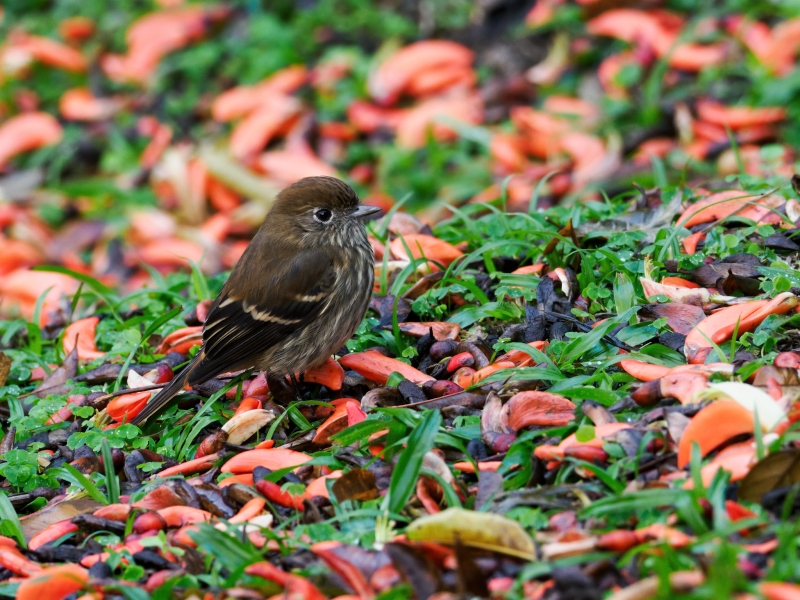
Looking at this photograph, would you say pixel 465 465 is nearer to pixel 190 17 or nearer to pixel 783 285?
pixel 783 285

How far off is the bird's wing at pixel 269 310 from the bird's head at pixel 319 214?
0.19 m

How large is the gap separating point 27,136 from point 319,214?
5.60 m

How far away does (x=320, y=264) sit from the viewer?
4.06 meters

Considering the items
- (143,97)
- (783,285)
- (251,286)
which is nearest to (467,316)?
(251,286)

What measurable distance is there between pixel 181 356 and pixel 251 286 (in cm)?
62

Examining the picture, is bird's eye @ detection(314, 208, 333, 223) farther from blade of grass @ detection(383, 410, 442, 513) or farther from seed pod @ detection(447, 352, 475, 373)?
blade of grass @ detection(383, 410, 442, 513)

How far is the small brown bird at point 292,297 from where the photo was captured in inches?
152

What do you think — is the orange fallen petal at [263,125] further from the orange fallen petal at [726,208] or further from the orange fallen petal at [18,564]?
the orange fallen petal at [18,564]

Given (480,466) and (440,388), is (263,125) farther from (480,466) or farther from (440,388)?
(480,466)

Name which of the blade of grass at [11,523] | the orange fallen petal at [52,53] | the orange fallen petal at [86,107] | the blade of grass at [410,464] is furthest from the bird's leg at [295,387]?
the orange fallen petal at [52,53]

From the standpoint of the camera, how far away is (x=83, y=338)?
15.5 feet

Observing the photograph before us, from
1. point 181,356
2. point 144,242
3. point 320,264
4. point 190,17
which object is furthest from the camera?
point 190,17

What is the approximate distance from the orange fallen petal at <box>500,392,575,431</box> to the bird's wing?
3.52 feet

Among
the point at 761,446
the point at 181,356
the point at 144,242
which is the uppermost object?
the point at 761,446
